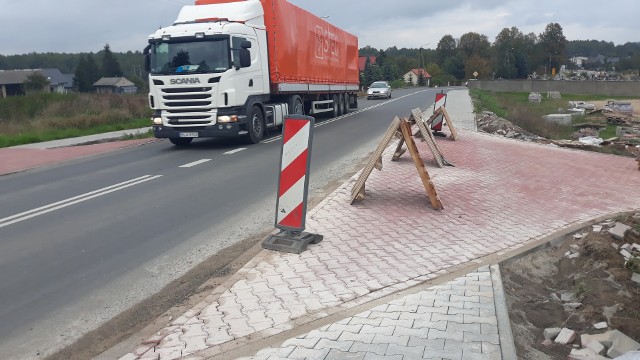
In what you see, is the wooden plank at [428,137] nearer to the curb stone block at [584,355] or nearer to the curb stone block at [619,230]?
the curb stone block at [619,230]

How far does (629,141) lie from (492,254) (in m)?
13.1

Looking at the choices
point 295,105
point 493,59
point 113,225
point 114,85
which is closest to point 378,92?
point 295,105

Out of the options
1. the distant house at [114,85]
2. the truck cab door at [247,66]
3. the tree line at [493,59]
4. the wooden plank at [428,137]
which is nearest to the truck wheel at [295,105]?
the truck cab door at [247,66]

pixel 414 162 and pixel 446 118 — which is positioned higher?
pixel 446 118

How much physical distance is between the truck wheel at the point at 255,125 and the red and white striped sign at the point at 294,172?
9.74m

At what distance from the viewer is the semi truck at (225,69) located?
576 inches

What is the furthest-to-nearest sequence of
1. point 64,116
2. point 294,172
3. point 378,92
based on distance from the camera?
point 378,92 < point 64,116 < point 294,172

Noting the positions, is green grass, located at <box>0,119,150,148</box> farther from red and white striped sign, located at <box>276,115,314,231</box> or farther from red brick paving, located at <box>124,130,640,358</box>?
red and white striped sign, located at <box>276,115,314,231</box>

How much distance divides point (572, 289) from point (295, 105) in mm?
14847

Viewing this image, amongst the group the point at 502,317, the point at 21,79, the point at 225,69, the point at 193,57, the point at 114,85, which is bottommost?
the point at 502,317

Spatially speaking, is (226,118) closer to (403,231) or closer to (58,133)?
(403,231)

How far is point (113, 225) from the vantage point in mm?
7656

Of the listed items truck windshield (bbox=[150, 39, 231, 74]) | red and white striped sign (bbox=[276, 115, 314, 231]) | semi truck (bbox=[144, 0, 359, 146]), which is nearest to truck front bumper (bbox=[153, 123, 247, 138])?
semi truck (bbox=[144, 0, 359, 146])

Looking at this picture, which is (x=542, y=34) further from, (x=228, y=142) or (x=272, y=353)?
(x=272, y=353)
